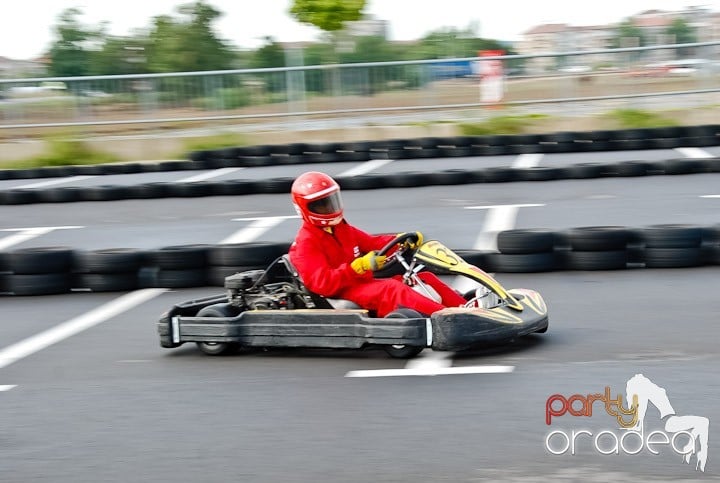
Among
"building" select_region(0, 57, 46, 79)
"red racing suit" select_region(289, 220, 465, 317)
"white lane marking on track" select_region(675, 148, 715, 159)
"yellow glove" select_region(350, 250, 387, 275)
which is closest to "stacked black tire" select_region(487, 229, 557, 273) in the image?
"red racing suit" select_region(289, 220, 465, 317)

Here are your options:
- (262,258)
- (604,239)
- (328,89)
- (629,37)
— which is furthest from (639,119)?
(262,258)

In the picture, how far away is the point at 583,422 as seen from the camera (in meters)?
4.95

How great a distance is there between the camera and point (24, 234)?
43.8 feet

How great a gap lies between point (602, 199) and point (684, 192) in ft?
3.42

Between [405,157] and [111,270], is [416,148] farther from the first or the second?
[111,270]

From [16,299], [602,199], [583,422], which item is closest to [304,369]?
[583,422]

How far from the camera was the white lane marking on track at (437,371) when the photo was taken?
596 cm

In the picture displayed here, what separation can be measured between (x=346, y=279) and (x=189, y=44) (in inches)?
1354

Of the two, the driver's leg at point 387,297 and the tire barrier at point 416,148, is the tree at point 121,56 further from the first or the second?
the driver's leg at point 387,297

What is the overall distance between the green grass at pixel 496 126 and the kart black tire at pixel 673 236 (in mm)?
11911

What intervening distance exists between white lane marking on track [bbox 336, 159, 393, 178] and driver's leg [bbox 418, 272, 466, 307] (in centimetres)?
1060

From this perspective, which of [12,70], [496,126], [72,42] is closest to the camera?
[496,126]

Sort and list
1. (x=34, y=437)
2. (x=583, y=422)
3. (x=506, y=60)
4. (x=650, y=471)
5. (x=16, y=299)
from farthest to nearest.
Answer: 1. (x=506, y=60)
2. (x=16, y=299)
3. (x=34, y=437)
4. (x=583, y=422)
5. (x=650, y=471)

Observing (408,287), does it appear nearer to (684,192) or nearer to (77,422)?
(77,422)
